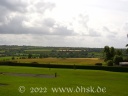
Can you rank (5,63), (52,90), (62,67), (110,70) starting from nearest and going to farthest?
(52,90), (110,70), (62,67), (5,63)

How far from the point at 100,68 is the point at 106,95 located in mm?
48966

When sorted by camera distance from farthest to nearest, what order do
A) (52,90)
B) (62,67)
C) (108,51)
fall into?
(108,51)
(62,67)
(52,90)

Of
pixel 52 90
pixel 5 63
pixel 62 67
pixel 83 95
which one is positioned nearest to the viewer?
pixel 83 95

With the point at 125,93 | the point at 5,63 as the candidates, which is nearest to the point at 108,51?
the point at 5,63

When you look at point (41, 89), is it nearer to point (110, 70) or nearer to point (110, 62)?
point (110, 70)

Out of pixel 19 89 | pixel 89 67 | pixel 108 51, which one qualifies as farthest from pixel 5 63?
pixel 19 89

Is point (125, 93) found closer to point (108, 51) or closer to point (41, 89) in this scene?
point (41, 89)

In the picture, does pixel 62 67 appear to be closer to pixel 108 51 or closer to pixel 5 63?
pixel 5 63

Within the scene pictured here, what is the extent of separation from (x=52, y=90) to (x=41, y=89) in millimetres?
1633

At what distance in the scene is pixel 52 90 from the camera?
34.0 meters

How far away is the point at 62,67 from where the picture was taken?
282ft

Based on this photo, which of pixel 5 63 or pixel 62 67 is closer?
pixel 62 67

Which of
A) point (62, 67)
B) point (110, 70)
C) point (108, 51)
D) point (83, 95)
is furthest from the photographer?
point (108, 51)

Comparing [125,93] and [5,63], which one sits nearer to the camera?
[125,93]
